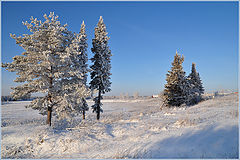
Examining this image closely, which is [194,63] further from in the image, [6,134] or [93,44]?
[6,134]

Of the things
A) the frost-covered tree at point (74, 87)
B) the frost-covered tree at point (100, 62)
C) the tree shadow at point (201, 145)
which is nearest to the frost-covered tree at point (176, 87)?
the frost-covered tree at point (100, 62)

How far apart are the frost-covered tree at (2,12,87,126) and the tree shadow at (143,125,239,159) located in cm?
800

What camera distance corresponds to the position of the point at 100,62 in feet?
64.9

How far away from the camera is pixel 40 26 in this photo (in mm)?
13102

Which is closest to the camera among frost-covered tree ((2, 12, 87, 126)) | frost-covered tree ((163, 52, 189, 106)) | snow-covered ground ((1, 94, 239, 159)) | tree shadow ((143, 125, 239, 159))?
tree shadow ((143, 125, 239, 159))

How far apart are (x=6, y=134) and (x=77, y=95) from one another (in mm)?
5373

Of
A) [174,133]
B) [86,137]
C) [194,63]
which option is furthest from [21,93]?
[194,63]

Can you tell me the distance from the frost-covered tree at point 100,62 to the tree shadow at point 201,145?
14285 mm

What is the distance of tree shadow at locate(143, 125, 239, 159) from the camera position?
538cm

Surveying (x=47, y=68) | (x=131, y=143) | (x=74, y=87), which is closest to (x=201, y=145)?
(x=131, y=143)

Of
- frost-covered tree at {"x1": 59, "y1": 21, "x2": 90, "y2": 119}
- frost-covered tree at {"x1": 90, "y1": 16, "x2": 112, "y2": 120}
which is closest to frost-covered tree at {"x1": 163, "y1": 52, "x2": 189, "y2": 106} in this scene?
frost-covered tree at {"x1": 90, "y1": 16, "x2": 112, "y2": 120}

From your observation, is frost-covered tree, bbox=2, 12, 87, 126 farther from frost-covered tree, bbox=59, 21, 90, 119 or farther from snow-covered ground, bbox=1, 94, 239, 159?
snow-covered ground, bbox=1, 94, 239, 159

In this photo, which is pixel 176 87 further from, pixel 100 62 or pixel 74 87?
pixel 74 87

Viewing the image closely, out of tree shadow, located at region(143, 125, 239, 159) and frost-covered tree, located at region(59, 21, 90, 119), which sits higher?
frost-covered tree, located at region(59, 21, 90, 119)
